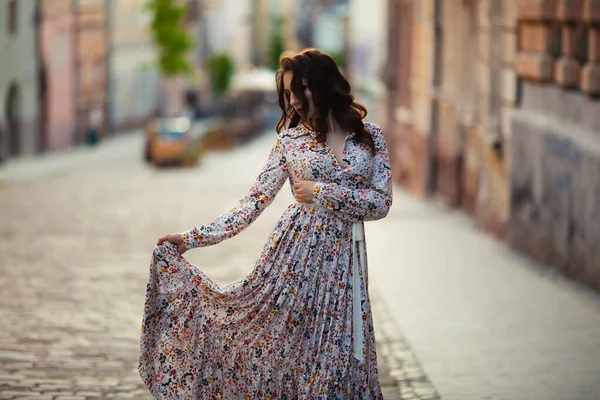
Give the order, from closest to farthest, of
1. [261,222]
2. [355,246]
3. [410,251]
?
[355,246]
[410,251]
[261,222]

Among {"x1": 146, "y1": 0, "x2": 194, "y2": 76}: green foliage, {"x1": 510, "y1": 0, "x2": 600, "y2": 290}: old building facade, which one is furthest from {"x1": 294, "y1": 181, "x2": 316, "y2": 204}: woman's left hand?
{"x1": 146, "y1": 0, "x2": 194, "y2": 76}: green foliage

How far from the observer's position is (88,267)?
1379 cm

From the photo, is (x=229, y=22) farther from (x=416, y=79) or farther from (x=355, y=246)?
(x=355, y=246)

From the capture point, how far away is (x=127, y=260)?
1443 centimetres

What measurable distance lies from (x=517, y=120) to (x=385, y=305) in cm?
461

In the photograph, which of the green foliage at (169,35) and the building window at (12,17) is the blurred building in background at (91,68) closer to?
the building window at (12,17)

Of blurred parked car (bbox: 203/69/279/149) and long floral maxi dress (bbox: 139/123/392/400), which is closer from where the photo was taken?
long floral maxi dress (bbox: 139/123/392/400)

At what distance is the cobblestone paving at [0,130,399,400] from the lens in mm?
8406

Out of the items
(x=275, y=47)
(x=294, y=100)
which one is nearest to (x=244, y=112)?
(x=275, y=47)

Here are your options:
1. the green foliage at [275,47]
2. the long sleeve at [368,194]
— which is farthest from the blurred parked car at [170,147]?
the green foliage at [275,47]

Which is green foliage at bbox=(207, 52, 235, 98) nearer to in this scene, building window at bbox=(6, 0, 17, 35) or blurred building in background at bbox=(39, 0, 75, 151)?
blurred building in background at bbox=(39, 0, 75, 151)

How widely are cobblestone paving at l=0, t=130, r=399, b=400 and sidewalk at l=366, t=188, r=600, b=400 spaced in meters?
0.55

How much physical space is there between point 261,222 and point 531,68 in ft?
19.9

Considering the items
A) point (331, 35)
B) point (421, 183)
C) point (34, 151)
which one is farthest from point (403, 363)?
point (331, 35)
